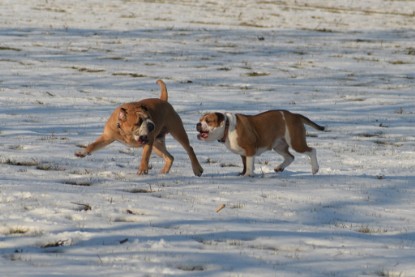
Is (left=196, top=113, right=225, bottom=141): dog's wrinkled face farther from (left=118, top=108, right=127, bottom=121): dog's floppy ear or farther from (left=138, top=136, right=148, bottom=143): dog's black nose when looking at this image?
(left=118, top=108, right=127, bottom=121): dog's floppy ear

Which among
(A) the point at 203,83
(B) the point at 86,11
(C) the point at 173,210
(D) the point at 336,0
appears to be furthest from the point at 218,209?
(D) the point at 336,0

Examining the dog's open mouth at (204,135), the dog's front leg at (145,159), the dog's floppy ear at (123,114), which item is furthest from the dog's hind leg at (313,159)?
the dog's floppy ear at (123,114)

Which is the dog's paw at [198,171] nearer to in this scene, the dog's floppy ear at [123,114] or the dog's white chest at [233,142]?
the dog's white chest at [233,142]

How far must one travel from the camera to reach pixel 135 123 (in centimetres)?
855

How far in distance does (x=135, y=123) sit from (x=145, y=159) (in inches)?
26.8

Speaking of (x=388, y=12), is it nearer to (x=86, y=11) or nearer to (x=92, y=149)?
(x=86, y=11)

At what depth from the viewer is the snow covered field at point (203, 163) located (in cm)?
603

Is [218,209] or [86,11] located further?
[86,11]

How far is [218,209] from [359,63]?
1772 centimetres

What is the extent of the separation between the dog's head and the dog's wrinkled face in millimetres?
788

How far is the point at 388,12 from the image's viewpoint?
129ft

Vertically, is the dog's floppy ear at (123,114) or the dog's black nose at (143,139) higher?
the dog's floppy ear at (123,114)

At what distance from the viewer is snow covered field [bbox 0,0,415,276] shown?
6.03 meters

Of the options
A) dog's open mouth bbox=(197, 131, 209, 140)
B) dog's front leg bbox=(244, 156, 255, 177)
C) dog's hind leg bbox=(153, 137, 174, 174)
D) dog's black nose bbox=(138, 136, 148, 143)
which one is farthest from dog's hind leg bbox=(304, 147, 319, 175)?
dog's black nose bbox=(138, 136, 148, 143)
